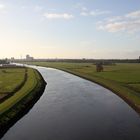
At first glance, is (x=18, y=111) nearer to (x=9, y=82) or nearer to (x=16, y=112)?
(x=16, y=112)

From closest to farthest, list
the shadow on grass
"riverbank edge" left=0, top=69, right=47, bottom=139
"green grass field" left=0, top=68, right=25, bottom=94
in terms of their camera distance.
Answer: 1. the shadow on grass
2. "riverbank edge" left=0, top=69, right=47, bottom=139
3. "green grass field" left=0, top=68, right=25, bottom=94

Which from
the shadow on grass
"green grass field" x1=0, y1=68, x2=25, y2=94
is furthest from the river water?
"green grass field" x1=0, y1=68, x2=25, y2=94

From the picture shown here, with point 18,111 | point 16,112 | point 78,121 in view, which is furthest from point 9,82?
point 78,121

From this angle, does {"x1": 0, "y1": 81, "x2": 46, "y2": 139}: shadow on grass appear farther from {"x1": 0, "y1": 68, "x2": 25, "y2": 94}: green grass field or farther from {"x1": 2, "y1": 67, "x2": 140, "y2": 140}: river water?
{"x1": 0, "y1": 68, "x2": 25, "y2": 94}: green grass field

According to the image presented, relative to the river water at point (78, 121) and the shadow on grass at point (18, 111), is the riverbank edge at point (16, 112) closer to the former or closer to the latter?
the shadow on grass at point (18, 111)

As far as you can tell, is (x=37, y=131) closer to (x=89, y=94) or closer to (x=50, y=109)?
(x=50, y=109)

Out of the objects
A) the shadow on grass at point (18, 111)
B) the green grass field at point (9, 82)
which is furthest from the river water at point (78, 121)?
the green grass field at point (9, 82)

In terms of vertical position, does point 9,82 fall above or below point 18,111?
above

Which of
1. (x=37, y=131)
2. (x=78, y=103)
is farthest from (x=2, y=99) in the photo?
(x=37, y=131)
